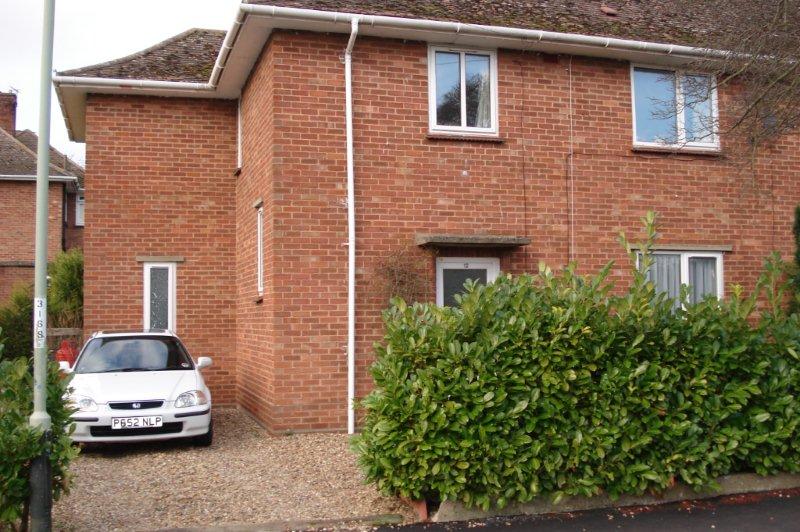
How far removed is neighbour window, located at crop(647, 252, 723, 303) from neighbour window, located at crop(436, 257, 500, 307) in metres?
2.43

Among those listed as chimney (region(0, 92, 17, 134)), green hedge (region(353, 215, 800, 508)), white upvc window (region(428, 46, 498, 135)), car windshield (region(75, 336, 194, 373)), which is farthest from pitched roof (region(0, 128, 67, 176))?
green hedge (region(353, 215, 800, 508))

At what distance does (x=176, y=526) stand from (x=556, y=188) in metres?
7.07

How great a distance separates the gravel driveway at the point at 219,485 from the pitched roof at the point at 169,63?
609cm

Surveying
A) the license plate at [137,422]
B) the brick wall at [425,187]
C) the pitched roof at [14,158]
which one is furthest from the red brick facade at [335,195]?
the pitched roof at [14,158]

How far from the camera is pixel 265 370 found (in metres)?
11.0

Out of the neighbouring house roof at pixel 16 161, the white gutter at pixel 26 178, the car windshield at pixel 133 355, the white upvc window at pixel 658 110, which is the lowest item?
the car windshield at pixel 133 355

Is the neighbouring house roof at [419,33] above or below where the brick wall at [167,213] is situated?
above

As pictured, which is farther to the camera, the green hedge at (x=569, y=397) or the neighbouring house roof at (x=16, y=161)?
the neighbouring house roof at (x=16, y=161)

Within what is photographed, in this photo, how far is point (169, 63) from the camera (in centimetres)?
1395

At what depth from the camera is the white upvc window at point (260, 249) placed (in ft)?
38.3

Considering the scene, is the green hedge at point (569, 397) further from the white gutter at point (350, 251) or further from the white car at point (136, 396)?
the white car at point (136, 396)

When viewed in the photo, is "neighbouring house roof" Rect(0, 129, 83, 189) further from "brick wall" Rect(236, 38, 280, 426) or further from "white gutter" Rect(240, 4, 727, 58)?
"white gutter" Rect(240, 4, 727, 58)

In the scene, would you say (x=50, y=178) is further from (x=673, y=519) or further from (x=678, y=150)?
(x=673, y=519)

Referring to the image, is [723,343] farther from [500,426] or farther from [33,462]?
[33,462]
